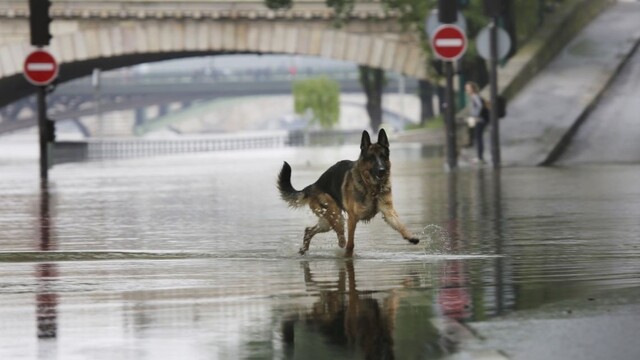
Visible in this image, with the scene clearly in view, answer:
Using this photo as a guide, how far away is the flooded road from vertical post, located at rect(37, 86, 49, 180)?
11.2m

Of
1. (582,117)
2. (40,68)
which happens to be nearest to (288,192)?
(40,68)

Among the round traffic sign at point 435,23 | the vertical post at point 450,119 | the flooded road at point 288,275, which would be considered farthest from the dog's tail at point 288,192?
the round traffic sign at point 435,23

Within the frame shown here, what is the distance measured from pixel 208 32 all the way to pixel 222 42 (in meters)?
0.64

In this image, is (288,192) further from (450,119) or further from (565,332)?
(450,119)

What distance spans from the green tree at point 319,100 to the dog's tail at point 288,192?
139 metres

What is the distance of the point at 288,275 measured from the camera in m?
13.1

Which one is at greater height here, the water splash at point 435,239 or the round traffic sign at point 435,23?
the round traffic sign at point 435,23

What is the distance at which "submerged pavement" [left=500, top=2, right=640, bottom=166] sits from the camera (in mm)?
40156

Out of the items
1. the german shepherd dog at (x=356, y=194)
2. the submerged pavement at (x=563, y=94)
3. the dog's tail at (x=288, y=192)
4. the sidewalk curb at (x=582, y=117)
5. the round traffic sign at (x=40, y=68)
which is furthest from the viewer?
the submerged pavement at (x=563, y=94)

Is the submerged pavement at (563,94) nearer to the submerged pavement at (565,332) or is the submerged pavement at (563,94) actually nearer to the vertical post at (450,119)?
the vertical post at (450,119)

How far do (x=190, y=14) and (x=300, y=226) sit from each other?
52.0 meters

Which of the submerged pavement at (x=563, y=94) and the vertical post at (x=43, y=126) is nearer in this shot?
the vertical post at (x=43, y=126)

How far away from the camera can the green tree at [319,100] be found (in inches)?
6132

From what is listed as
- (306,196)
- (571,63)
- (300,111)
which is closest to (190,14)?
(571,63)
